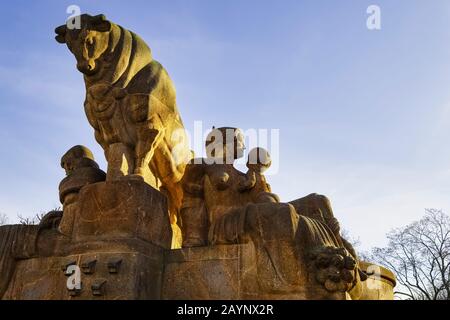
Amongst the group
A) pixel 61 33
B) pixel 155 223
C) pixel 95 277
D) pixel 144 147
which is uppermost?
pixel 61 33

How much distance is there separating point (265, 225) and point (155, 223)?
45.9 inches

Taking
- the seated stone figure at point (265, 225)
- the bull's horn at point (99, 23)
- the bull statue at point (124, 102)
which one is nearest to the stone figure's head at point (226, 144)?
the seated stone figure at point (265, 225)

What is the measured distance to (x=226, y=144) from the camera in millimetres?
6551

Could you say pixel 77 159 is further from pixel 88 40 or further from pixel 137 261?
pixel 137 261

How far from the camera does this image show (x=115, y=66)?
595 centimetres

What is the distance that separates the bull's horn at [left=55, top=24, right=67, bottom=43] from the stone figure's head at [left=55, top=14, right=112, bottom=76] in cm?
7

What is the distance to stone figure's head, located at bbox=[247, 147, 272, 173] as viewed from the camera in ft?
20.8

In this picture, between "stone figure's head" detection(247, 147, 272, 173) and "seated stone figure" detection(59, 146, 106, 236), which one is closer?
"seated stone figure" detection(59, 146, 106, 236)

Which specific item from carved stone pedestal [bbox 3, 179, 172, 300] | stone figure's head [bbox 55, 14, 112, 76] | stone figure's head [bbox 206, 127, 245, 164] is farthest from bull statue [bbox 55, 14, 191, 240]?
stone figure's head [bbox 206, 127, 245, 164]

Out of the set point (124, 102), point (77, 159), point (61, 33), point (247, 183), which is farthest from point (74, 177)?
point (247, 183)

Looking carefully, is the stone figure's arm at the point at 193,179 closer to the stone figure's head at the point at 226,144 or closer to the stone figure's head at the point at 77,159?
the stone figure's head at the point at 226,144

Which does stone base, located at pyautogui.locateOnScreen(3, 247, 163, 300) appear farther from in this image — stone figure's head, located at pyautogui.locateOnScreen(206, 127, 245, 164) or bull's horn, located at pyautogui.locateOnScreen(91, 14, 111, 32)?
bull's horn, located at pyautogui.locateOnScreen(91, 14, 111, 32)

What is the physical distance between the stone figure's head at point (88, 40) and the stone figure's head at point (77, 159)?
1.13 m
